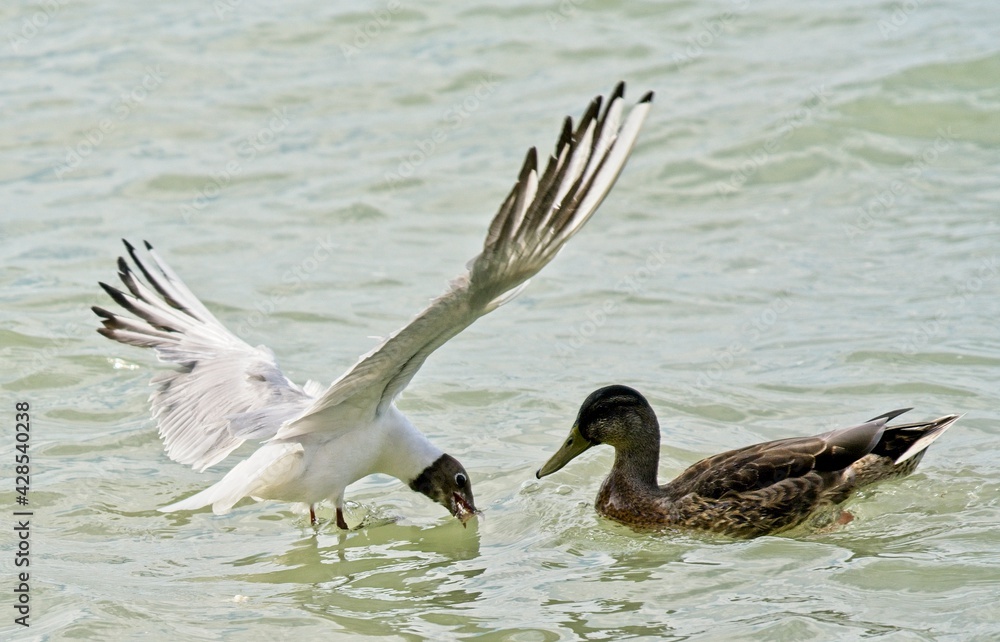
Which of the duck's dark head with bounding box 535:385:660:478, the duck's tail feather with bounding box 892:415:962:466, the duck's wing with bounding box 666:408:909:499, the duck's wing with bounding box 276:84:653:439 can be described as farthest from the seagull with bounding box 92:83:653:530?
the duck's tail feather with bounding box 892:415:962:466

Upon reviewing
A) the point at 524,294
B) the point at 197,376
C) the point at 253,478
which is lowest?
the point at 253,478

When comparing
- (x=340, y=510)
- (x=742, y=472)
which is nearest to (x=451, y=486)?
(x=340, y=510)

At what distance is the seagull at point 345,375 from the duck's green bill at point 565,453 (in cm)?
46

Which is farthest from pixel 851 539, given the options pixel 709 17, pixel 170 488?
pixel 709 17

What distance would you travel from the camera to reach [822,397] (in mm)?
9336

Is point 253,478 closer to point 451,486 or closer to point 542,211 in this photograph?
point 451,486

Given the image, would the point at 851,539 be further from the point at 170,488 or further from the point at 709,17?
the point at 709,17

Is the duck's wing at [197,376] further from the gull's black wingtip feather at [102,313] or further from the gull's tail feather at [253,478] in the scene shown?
the gull's tail feather at [253,478]

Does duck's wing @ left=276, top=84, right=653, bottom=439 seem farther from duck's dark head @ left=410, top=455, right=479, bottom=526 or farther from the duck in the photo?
the duck

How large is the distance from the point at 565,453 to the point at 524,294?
13.0 feet

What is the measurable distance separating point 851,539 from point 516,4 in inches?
503

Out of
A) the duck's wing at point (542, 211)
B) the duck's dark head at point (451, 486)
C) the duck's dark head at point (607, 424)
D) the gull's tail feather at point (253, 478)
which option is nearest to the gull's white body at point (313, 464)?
the gull's tail feather at point (253, 478)

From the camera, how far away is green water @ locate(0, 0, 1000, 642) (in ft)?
21.7

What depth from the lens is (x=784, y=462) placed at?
762cm
